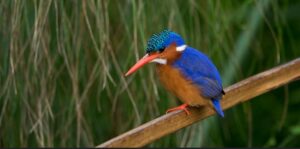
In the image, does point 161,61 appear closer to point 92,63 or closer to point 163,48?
point 163,48

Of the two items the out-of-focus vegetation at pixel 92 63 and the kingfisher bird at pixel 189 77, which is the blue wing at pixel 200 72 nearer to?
the kingfisher bird at pixel 189 77

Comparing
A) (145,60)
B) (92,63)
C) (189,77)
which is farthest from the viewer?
(92,63)

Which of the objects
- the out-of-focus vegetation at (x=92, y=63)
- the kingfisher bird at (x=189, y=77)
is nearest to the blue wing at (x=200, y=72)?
the kingfisher bird at (x=189, y=77)

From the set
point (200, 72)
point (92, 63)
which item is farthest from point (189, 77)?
point (92, 63)

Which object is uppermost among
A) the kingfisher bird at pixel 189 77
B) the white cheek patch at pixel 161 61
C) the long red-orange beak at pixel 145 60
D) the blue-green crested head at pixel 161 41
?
the blue-green crested head at pixel 161 41

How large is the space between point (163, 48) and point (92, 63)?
0.39 m

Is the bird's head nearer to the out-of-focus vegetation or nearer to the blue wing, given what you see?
the blue wing

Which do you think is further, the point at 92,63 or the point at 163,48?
the point at 92,63

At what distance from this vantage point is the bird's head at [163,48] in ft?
2.69

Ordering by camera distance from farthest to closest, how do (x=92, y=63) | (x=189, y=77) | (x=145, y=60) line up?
(x=92, y=63), (x=189, y=77), (x=145, y=60)

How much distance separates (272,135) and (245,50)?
31 centimetres

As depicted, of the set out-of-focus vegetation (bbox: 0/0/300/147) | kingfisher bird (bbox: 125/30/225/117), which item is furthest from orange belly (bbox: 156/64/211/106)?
out-of-focus vegetation (bbox: 0/0/300/147)

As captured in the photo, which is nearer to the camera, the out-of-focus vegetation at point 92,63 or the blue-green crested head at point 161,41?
the blue-green crested head at point 161,41

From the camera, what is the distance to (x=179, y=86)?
2.96 feet
